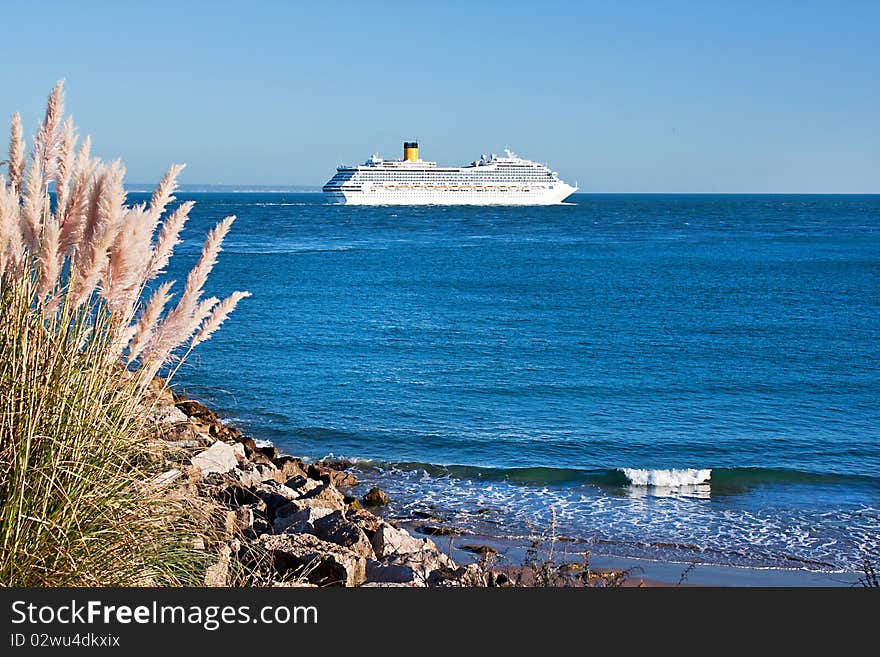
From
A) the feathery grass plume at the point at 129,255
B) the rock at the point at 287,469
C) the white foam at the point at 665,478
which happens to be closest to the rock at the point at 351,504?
the rock at the point at 287,469

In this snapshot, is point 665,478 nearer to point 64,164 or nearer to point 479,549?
point 479,549

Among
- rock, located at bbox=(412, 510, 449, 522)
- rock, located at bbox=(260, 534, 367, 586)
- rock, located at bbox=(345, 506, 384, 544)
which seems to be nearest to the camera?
rock, located at bbox=(260, 534, 367, 586)

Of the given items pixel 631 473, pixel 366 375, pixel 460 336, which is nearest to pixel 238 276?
pixel 460 336

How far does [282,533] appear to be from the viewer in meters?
5.50

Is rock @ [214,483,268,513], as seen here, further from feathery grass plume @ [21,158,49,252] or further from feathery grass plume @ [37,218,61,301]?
feathery grass plume @ [37,218,61,301]

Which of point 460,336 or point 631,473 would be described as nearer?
point 631,473

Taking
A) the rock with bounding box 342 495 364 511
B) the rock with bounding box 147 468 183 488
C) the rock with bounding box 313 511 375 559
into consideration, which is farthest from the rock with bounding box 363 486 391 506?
the rock with bounding box 147 468 183 488

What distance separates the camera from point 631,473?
430 inches

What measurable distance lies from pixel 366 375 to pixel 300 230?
170ft

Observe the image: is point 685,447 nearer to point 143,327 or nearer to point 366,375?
point 366,375

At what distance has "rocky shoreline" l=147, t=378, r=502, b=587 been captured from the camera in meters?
3.87

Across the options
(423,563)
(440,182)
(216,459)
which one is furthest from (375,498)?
(440,182)

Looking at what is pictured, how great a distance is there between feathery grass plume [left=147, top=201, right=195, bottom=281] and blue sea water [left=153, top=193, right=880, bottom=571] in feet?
8.11

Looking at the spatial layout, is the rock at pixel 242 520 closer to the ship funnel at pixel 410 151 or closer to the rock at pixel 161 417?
the rock at pixel 161 417
